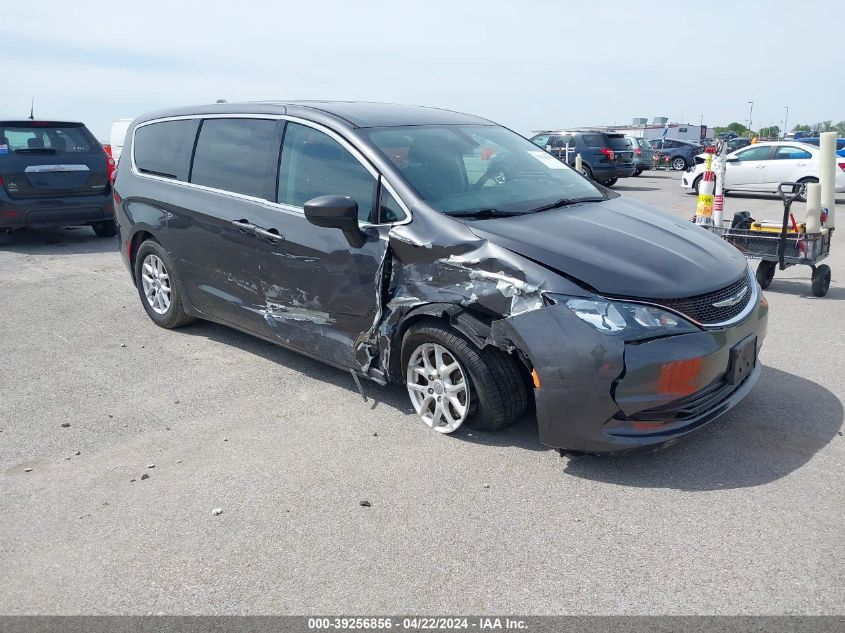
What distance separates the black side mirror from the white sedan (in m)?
14.9

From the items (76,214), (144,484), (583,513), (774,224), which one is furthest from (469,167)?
(76,214)

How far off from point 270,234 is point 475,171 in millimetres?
1387

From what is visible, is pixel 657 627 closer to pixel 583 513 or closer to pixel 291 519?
pixel 583 513

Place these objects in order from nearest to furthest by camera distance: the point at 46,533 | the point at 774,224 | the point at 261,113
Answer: the point at 46,533, the point at 261,113, the point at 774,224

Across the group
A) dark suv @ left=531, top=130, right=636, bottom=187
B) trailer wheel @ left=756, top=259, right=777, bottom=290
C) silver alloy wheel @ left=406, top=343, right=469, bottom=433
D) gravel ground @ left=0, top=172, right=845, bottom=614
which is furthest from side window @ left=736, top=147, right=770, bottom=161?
silver alloy wheel @ left=406, top=343, right=469, bottom=433

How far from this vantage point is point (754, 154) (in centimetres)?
1866

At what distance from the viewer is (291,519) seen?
11.5 feet

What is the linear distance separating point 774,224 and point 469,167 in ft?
14.9

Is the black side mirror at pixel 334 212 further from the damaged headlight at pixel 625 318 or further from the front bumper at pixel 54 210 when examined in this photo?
the front bumper at pixel 54 210

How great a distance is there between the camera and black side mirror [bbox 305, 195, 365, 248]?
4.25m

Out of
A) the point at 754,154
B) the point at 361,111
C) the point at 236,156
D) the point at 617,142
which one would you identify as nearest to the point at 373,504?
the point at 361,111

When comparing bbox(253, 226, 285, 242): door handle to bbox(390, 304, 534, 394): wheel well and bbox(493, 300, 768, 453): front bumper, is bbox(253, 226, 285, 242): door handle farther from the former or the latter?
bbox(493, 300, 768, 453): front bumper

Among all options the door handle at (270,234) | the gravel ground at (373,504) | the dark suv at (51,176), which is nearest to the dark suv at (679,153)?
the dark suv at (51,176)

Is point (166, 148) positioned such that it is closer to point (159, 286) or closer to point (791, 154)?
point (159, 286)
